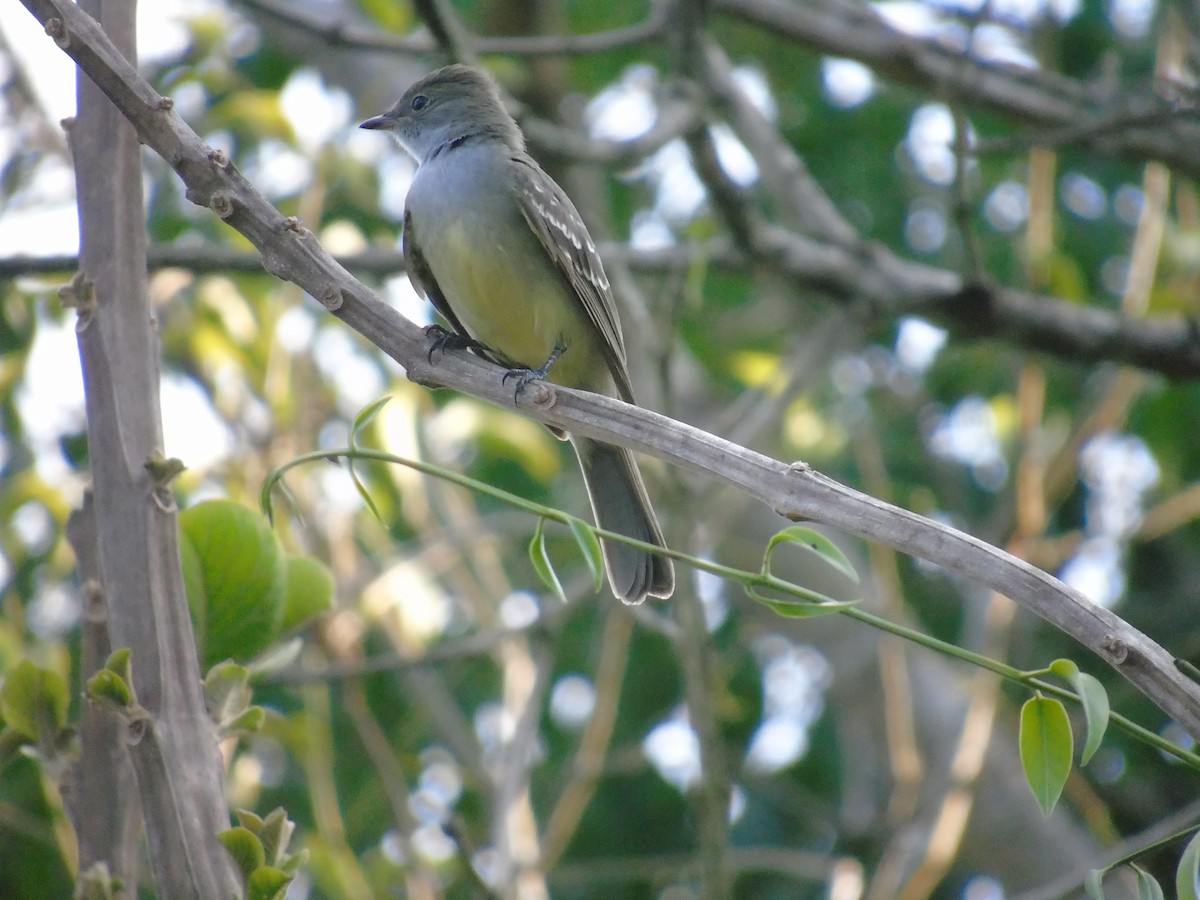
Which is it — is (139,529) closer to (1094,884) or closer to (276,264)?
(276,264)

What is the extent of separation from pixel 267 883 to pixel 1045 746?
1.14m

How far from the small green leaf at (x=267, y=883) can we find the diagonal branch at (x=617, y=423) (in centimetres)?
90

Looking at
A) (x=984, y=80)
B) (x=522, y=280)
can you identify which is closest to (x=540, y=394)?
(x=522, y=280)

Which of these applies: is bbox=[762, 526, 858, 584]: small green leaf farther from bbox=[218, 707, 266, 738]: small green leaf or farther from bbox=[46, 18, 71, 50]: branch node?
bbox=[46, 18, 71, 50]: branch node

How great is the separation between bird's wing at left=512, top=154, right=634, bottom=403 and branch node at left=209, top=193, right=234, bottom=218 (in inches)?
88.1

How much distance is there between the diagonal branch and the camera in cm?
188

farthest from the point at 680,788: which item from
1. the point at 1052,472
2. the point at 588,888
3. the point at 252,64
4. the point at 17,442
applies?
the point at 252,64

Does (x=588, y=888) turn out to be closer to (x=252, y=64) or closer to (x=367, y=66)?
(x=367, y=66)

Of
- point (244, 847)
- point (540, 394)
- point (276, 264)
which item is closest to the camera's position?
point (244, 847)

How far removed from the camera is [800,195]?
615 cm

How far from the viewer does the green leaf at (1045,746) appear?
185 centimetres

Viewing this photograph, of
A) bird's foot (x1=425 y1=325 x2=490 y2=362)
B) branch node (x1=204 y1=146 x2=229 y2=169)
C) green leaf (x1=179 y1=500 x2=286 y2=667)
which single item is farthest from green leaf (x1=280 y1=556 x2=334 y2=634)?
bird's foot (x1=425 y1=325 x2=490 y2=362)

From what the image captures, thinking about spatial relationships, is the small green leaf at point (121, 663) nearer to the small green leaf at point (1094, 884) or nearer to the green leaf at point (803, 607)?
the green leaf at point (803, 607)

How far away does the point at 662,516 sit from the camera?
5730 mm
